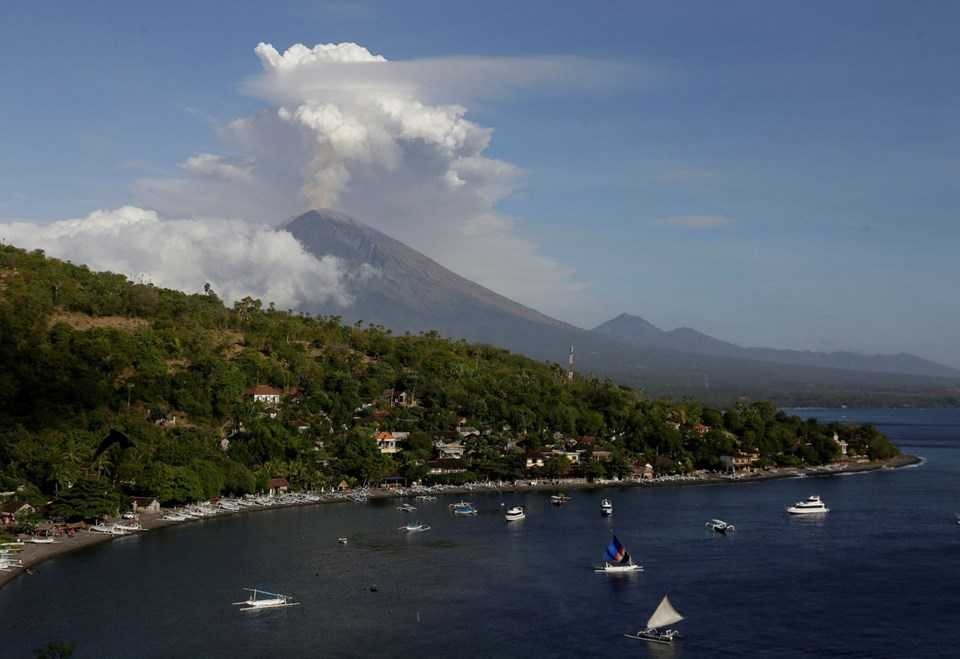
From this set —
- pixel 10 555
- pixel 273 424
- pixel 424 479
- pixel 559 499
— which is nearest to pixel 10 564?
pixel 10 555

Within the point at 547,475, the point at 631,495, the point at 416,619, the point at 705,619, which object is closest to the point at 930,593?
the point at 705,619

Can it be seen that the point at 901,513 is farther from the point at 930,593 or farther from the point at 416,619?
the point at 416,619

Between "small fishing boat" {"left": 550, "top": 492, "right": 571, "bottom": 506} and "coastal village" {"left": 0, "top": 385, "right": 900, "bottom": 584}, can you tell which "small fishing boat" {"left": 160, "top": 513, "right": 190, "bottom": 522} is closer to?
"coastal village" {"left": 0, "top": 385, "right": 900, "bottom": 584}

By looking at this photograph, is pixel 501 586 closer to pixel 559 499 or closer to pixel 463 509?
pixel 463 509

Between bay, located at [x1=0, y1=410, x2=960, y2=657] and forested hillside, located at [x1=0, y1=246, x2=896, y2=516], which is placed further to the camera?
forested hillside, located at [x1=0, y1=246, x2=896, y2=516]

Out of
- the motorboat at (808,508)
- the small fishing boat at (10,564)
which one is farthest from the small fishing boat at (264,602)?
the motorboat at (808,508)

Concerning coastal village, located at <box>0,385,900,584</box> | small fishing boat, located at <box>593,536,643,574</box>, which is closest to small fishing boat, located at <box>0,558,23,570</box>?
coastal village, located at <box>0,385,900,584</box>
